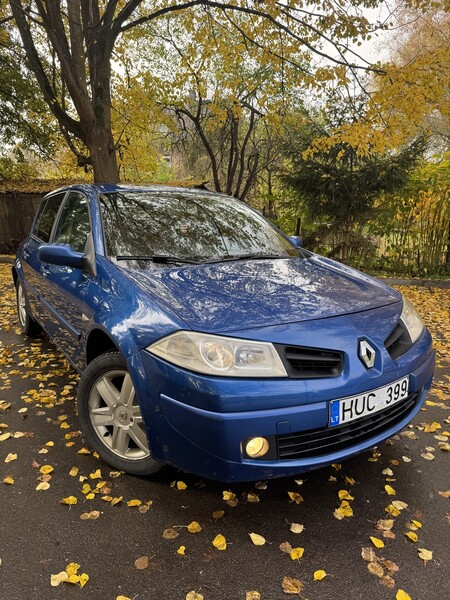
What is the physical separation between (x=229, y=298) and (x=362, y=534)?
127 centimetres

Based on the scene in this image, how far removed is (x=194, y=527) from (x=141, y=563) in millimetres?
286

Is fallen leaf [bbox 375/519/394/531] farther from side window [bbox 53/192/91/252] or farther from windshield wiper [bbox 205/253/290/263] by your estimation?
side window [bbox 53/192/91/252]

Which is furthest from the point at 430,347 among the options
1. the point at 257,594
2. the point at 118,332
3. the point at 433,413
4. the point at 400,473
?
the point at 118,332

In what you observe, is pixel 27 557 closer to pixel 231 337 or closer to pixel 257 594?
pixel 257 594

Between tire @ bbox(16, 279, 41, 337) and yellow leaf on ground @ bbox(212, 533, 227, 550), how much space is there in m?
3.33

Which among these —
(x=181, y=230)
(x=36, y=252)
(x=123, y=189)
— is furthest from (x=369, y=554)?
(x=36, y=252)

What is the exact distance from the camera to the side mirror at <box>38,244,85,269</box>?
2492 millimetres

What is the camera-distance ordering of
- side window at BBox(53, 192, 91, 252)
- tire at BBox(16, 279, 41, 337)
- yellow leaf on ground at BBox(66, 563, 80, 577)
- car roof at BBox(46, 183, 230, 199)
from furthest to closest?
tire at BBox(16, 279, 41, 337)
car roof at BBox(46, 183, 230, 199)
side window at BBox(53, 192, 91, 252)
yellow leaf on ground at BBox(66, 563, 80, 577)

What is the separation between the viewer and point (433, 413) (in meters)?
3.06

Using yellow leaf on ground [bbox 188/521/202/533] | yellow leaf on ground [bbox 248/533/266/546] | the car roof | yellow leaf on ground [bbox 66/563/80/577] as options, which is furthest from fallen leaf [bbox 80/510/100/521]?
the car roof

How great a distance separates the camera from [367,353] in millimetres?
1890

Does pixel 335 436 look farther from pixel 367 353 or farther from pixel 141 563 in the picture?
pixel 141 563

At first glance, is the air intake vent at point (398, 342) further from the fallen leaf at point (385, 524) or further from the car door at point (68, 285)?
the car door at point (68, 285)

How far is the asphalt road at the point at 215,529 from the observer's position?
163cm
